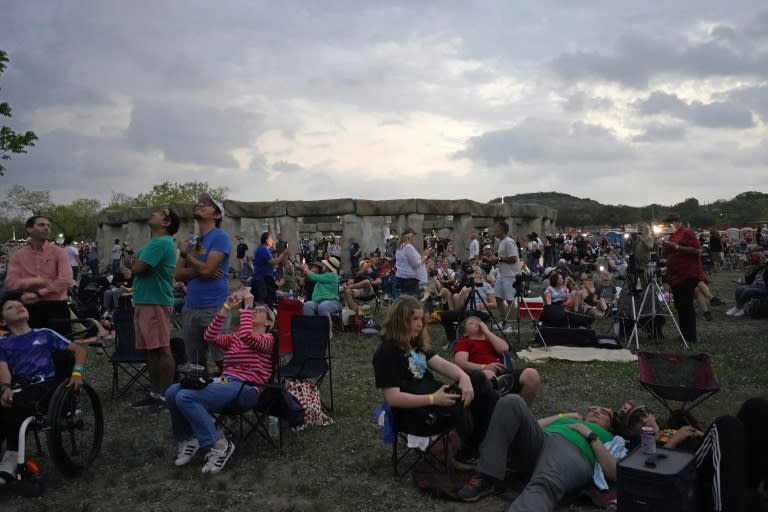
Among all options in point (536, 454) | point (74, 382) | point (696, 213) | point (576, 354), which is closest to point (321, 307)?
point (576, 354)

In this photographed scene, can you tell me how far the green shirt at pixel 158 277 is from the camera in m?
5.50

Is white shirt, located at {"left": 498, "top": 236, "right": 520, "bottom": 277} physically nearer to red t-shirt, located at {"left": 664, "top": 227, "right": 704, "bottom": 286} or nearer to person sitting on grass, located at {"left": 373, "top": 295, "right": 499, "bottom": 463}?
red t-shirt, located at {"left": 664, "top": 227, "right": 704, "bottom": 286}

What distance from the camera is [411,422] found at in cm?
414

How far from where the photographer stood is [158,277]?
557cm

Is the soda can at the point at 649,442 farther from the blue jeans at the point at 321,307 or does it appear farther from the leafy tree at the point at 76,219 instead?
the leafy tree at the point at 76,219

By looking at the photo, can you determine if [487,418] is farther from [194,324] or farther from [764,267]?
[764,267]

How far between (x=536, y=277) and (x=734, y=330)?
356 inches

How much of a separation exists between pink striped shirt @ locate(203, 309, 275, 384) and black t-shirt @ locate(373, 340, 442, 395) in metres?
1.17

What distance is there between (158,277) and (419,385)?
2.70m

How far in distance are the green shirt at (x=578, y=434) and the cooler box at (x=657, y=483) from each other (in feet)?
1.50

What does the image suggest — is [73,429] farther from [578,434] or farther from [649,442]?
[649,442]

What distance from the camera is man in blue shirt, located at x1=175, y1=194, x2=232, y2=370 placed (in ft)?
18.4

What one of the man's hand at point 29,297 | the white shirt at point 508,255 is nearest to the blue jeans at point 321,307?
the white shirt at point 508,255

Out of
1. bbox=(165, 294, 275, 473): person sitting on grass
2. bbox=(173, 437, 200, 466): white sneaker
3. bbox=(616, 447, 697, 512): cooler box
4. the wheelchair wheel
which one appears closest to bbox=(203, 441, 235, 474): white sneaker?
bbox=(165, 294, 275, 473): person sitting on grass
